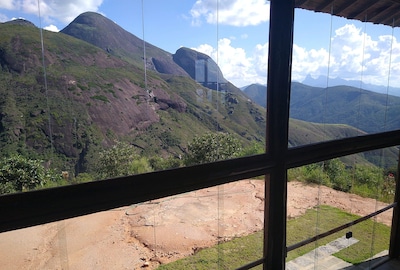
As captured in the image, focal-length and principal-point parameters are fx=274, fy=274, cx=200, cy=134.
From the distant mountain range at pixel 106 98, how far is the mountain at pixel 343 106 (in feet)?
0.23

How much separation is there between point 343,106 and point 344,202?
5.57ft

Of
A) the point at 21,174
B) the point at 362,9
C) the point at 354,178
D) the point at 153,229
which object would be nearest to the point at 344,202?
the point at 354,178

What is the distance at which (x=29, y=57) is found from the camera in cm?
167

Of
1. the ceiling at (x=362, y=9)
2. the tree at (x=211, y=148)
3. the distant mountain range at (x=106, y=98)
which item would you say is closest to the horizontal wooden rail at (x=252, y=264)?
the tree at (x=211, y=148)

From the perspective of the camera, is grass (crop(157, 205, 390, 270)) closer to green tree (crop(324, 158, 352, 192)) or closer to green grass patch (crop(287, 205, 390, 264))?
green grass patch (crop(287, 205, 390, 264))

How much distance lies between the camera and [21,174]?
155 cm

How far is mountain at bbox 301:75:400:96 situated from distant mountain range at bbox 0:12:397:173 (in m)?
0.14

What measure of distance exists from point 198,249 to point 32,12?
156 inches

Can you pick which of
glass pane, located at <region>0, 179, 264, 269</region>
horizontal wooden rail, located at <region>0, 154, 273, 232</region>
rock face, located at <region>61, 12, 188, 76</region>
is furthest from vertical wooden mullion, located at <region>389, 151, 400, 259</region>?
rock face, located at <region>61, 12, 188, 76</region>

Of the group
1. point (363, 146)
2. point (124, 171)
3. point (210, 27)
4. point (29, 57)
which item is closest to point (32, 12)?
point (29, 57)

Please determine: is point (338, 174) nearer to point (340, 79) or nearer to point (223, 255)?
point (340, 79)

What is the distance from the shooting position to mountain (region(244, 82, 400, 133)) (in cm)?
247

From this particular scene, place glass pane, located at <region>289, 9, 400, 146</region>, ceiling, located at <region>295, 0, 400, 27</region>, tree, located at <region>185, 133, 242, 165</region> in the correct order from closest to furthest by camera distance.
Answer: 1. tree, located at <region>185, 133, 242, 165</region>
2. glass pane, located at <region>289, 9, 400, 146</region>
3. ceiling, located at <region>295, 0, 400, 27</region>

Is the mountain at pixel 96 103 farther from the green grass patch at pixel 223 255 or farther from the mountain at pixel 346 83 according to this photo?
the green grass patch at pixel 223 255
